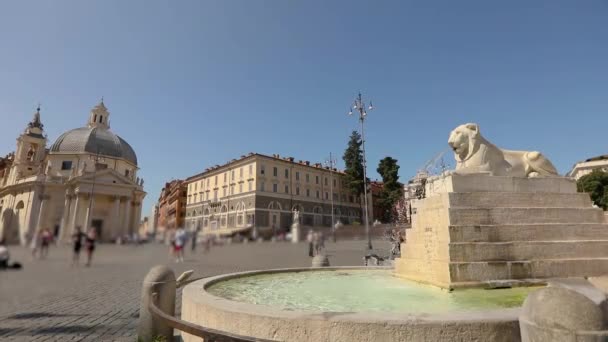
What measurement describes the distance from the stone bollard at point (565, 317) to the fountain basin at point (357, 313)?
2.14ft

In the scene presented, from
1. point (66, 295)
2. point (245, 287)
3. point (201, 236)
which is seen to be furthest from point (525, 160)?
point (66, 295)

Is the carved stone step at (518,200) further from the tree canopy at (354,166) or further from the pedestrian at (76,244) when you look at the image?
the tree canopy at (354,166)

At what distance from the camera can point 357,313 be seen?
9.95ft

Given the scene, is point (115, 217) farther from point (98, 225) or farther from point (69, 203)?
point (69, 203)

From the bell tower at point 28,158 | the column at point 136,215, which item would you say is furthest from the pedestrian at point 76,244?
the bell tower at point 28,158

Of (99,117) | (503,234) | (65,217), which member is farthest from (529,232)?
(99,117)

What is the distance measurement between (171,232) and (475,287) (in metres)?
5.26

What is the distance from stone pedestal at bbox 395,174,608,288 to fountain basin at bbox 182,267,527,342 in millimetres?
598

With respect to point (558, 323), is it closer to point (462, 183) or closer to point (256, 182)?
point (462, 183)

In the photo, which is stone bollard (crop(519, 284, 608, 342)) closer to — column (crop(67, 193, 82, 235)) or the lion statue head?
column (crop(67, 193, 82, 235))

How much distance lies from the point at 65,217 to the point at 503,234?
723cm

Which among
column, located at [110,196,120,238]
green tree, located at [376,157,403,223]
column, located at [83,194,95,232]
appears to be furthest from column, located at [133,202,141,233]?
green tree, located at [376,157,403,223]

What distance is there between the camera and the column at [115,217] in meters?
3.31

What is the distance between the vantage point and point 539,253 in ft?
20.1
